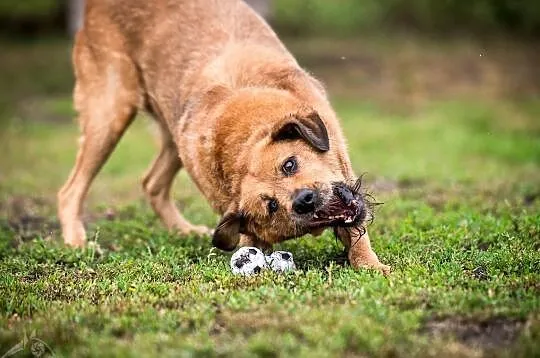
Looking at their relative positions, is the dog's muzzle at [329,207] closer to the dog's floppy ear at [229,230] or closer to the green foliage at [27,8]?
the dog's floppy ear at [229,230]

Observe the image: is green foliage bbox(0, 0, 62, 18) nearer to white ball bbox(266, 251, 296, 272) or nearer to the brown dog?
the brown dog

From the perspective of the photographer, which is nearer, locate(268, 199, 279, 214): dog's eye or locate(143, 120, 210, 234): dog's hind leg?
locate(268, 199, 279, 214): dog's eye

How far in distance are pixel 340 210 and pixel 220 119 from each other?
1354mm

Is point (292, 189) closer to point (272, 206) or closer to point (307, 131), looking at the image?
point (272, 206)

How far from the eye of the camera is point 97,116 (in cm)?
838

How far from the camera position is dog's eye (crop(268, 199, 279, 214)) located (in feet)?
20.1

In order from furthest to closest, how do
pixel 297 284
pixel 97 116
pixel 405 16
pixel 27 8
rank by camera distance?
pixel 27 8 < pixel 405 16 < pixel 97 116 < pixel 297 284

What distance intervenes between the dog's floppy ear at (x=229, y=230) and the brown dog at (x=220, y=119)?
0.01 metres

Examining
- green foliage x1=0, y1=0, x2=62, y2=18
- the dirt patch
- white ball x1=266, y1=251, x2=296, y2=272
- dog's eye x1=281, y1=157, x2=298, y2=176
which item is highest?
the dirt patch

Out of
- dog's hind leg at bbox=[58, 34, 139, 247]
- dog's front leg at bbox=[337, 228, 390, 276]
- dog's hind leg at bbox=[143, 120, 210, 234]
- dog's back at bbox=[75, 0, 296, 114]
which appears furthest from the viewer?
dog's hind leg at bbox=[143, 120, 210, 234]

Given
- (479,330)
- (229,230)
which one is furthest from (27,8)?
(479,330)

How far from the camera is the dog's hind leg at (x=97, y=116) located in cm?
837

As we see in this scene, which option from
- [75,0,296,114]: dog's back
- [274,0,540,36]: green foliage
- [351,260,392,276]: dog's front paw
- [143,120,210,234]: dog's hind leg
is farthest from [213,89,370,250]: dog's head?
[274,0,540,36]: green foliage

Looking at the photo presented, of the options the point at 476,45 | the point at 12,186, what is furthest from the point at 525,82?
the point at 12,186
